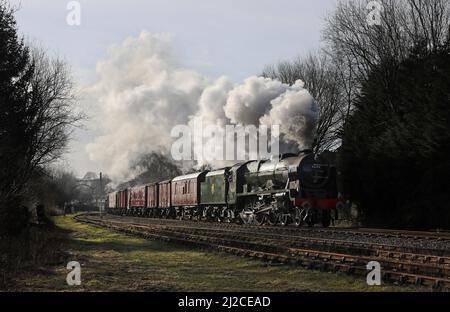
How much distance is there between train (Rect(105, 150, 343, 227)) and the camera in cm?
2344

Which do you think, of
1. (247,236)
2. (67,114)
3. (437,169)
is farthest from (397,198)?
(67,114)

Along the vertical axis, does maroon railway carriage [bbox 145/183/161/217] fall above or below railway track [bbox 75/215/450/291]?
above

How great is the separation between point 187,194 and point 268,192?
1255cm

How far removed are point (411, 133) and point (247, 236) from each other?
10199 mm

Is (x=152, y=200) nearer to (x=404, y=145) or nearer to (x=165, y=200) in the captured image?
(x=165, y=200)

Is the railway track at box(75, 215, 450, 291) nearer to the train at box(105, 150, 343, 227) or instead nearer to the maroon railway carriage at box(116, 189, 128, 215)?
the train at box(105, 150, 343, 227)

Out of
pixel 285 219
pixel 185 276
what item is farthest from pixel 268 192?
pixel 185 276

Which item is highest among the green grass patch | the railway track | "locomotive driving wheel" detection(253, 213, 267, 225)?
"locomotive driving wheel" detection(253, 213, 267, 225)

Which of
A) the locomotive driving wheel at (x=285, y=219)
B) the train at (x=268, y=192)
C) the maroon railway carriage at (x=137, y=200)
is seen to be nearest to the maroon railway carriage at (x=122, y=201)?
the maroon railway carriage at (x=137, y=200)

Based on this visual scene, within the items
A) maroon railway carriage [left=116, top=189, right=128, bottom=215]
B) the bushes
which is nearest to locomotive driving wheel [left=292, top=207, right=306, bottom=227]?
the bushes

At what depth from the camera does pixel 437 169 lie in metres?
23.7

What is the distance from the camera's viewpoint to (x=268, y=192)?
82.1ft
